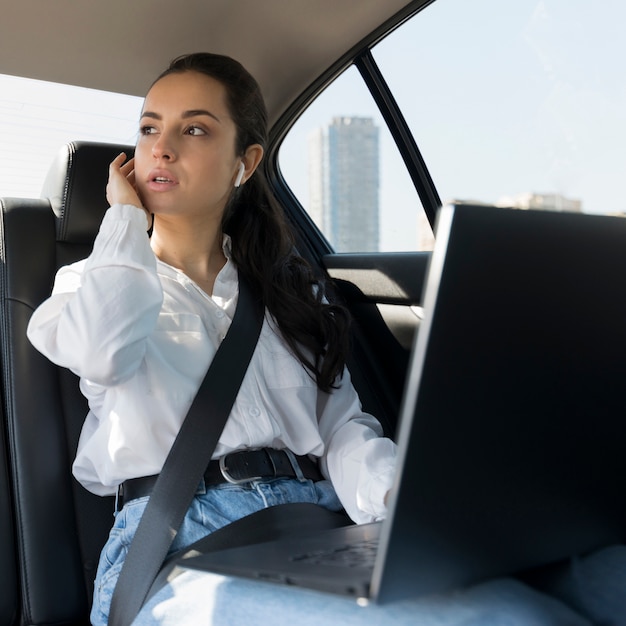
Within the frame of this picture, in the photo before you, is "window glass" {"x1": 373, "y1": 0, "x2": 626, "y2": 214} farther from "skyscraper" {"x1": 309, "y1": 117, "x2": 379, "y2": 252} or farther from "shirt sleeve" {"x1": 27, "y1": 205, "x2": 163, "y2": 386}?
"shirt sleeve" {"x1": 27, "y1": 205, "x2": 163, "y2": 386}

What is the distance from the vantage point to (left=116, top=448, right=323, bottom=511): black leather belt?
1397mm

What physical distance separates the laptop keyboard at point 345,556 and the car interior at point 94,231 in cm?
83

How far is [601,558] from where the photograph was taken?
2.97 ft

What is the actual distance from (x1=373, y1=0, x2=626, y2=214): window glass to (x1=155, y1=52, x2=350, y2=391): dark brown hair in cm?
44

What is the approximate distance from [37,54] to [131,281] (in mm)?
833

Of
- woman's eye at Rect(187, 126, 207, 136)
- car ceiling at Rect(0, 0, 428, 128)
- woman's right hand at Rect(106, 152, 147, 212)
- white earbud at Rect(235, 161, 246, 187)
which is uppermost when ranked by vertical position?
car ceiling at Rect(0, 0, 428, 128)

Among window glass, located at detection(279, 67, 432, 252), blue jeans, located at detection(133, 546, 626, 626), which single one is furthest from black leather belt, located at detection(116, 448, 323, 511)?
window glass, located at detection(279, 67, 432, 252)

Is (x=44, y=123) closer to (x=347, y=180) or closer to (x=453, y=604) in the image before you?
(x=347, y=180)

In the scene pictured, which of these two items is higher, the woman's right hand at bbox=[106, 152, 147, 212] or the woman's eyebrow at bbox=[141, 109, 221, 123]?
the woman's eyebrow at bbox=[141, 109, 221, 123]

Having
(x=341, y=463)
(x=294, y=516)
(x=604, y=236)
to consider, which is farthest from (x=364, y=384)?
(x=604, y=236)

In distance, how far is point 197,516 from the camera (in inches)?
53.3

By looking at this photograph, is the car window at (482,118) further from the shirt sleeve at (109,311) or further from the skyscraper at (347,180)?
the shirt sleeve at (109,311)

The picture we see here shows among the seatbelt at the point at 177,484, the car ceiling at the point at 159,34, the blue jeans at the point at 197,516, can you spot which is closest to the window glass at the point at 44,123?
the car ceiling at the point at 159,34

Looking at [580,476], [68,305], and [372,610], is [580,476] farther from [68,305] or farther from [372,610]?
[68,305]
